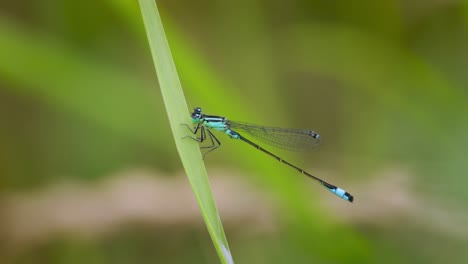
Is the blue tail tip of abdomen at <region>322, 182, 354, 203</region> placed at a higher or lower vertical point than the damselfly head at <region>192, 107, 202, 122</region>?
higher

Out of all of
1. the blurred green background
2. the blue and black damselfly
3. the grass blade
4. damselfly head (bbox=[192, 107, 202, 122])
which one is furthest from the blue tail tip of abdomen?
the grass blade

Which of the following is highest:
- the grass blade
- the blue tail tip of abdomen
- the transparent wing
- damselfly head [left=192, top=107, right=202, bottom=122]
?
the transparent wing

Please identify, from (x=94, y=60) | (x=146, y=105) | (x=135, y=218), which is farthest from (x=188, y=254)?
(x=94, y=60)

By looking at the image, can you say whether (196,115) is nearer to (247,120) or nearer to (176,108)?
(247,120)

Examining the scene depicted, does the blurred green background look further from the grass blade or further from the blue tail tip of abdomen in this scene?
the grass blade

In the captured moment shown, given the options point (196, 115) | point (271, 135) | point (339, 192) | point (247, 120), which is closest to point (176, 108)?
point (196, 115)
